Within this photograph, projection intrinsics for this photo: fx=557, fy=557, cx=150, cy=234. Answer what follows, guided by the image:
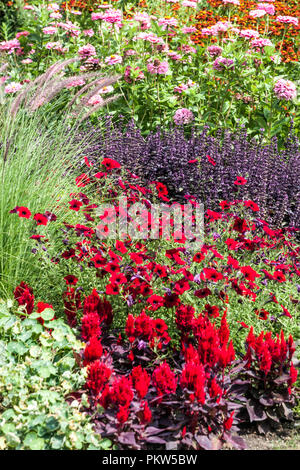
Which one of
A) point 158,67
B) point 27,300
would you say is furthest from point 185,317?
point 158,67

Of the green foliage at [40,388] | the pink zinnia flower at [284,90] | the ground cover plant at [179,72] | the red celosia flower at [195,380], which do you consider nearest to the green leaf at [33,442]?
the green foliage at [40,388]

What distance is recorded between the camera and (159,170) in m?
5.27

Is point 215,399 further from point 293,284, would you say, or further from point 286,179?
point 286,179

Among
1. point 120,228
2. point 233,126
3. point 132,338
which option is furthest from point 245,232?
point 233,126

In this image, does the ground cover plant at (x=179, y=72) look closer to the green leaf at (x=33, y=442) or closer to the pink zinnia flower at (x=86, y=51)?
the pink zinnia flower at (x=86, y=51)

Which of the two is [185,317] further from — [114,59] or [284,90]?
[114,59]

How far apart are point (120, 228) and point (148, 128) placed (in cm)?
287

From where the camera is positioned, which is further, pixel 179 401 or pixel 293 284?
pixel 293 284

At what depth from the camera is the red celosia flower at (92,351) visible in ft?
8.46

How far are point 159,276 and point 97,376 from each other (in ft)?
2.55

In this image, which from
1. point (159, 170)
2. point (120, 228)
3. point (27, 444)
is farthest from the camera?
point (159, 170)

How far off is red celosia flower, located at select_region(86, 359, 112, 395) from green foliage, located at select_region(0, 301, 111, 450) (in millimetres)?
72

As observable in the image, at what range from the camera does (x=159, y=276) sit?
3084 millimetres

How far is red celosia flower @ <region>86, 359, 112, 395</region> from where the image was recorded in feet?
8.13
